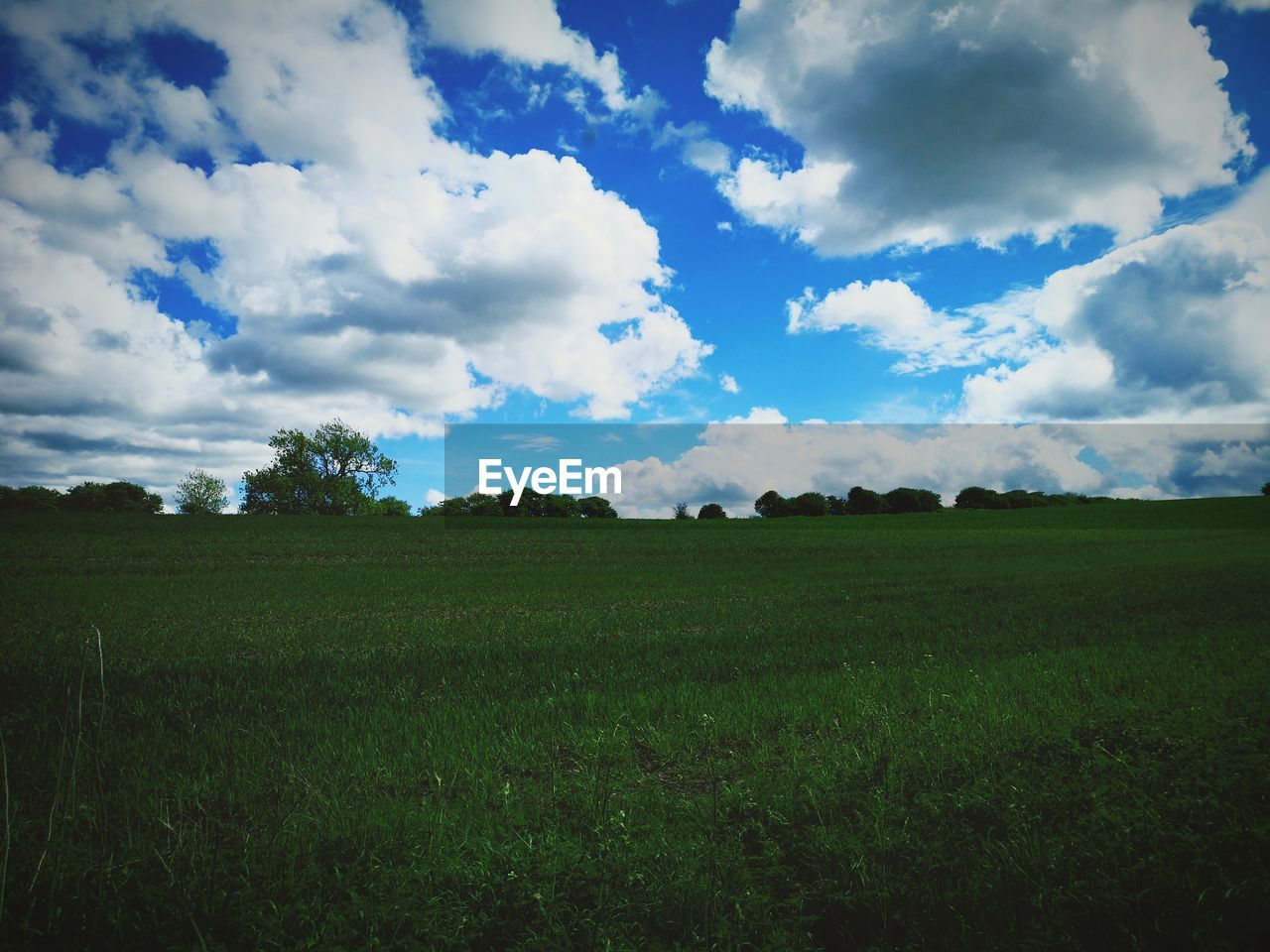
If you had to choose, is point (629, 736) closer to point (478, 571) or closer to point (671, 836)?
point (671, 836)

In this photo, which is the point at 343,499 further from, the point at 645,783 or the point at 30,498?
the point at 645,783

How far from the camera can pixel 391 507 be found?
112250mm

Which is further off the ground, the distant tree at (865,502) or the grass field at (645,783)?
the distant tree at (865,502)

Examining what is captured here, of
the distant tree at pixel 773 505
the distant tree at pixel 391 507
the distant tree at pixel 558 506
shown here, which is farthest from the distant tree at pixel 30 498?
the distant tree at pixel 773 505

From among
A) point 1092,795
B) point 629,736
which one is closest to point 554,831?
point 629,736

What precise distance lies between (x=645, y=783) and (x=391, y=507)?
114 m

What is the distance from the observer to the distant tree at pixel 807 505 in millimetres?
123688

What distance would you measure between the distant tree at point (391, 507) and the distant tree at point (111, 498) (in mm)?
39259

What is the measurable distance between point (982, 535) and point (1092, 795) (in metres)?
57.2

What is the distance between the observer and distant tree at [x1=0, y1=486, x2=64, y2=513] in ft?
342

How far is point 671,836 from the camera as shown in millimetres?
5191

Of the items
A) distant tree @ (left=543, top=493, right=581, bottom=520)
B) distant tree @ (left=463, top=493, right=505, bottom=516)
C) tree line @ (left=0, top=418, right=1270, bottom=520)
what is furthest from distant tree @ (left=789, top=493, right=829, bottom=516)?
distant tree @ (left=463, top=493, right=505, bottom=516)

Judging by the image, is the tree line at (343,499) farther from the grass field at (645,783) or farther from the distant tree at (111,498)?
the grass field at (645,783)

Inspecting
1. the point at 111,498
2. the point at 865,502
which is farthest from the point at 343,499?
the point at 865,502
